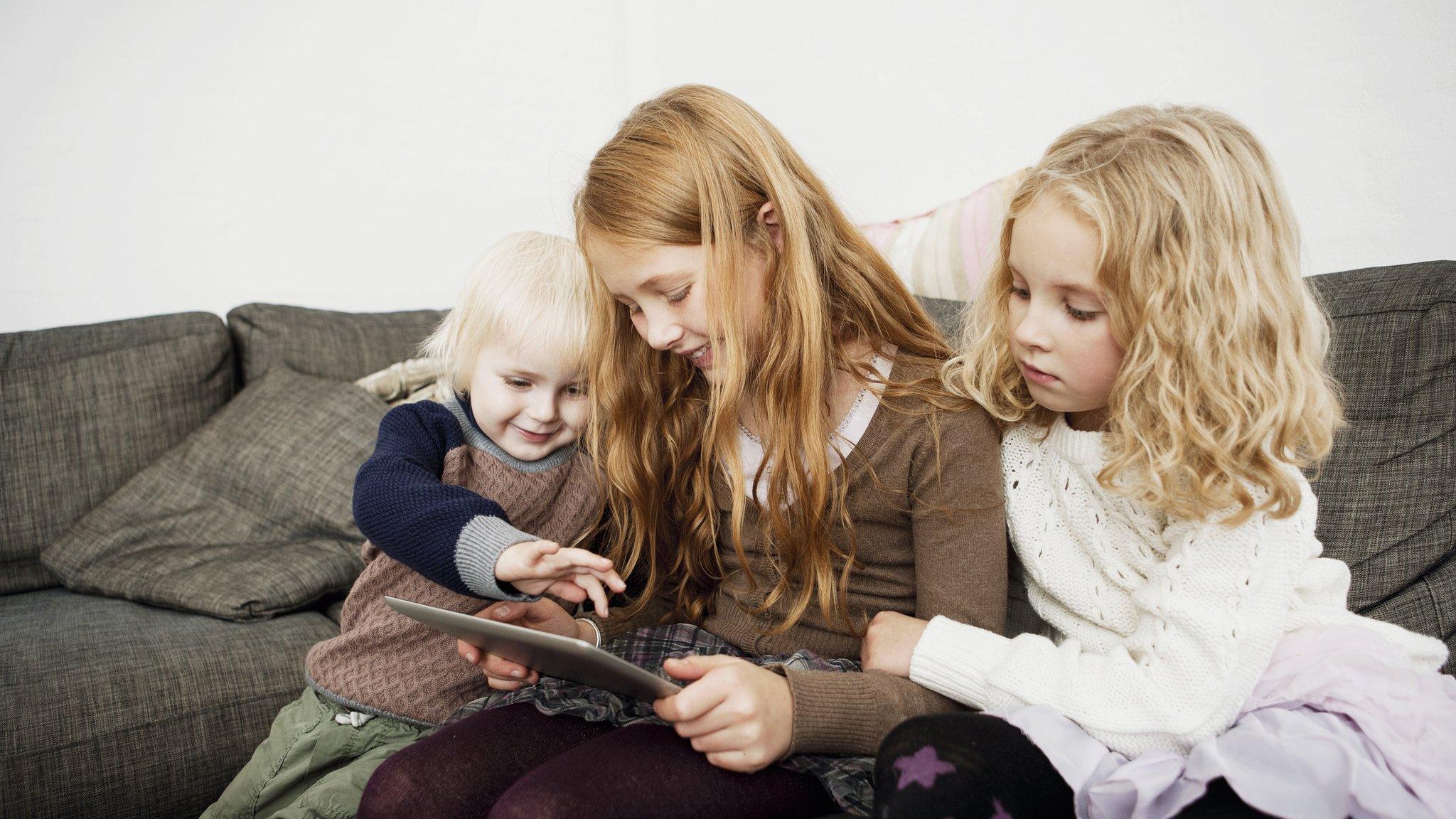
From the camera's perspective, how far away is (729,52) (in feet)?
8.29

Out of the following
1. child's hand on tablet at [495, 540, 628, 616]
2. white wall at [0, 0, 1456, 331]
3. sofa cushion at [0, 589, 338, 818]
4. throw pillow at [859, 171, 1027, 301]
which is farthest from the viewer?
throw pillow at [859, 171, 1027, 301]

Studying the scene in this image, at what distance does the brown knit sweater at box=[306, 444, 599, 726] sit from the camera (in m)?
1.22

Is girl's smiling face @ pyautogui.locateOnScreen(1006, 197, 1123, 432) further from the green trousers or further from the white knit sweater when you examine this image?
the green trousers

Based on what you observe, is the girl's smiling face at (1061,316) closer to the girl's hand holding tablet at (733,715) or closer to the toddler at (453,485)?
the girl's hand holding tablet at (733,715)

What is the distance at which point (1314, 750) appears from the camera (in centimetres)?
77

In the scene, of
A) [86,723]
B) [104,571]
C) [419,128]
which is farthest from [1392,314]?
[419,128]

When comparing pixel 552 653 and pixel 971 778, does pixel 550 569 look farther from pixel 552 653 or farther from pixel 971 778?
pixel 971 778

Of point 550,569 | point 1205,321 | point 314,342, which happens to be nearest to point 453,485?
point 550,569

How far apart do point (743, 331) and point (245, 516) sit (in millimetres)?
1271

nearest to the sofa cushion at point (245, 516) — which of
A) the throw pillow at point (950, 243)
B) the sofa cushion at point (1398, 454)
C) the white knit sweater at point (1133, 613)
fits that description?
the throw pillow at point (950, 243)

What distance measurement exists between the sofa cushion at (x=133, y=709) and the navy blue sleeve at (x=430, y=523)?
0.53m

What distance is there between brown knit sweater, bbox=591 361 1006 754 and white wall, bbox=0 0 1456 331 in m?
0.57

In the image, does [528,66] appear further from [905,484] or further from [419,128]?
[905,484]

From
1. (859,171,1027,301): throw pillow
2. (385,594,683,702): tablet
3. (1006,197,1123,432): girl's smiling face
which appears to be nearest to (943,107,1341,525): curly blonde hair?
(1006,197,1123,432): girl's smiling face
